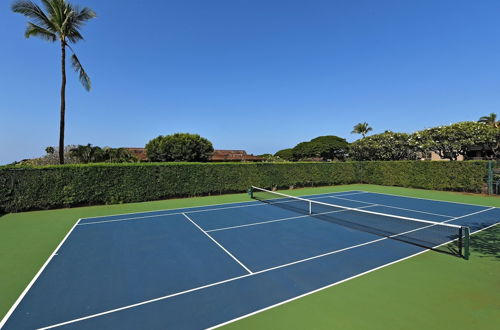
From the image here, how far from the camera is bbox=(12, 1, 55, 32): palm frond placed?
12641 millimetres

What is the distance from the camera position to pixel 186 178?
1597 cm

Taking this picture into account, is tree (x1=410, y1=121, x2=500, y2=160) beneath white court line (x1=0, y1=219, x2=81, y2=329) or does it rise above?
above

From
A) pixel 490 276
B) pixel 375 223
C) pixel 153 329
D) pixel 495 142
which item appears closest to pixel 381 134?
pixel 495 142

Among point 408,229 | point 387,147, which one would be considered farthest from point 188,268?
point 387,147

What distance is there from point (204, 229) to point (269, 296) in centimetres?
459

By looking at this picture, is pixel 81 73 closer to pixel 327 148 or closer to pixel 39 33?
pixel 39 33

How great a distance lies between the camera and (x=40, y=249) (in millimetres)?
6473

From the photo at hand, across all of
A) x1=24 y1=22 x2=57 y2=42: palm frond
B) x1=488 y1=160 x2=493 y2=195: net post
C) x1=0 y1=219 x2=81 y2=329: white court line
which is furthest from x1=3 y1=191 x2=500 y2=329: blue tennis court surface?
x1=24 y1=22 x2=57 y2=42: palm frond

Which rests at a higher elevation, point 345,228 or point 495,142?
point 495,142

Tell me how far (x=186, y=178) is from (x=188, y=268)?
1118 cm

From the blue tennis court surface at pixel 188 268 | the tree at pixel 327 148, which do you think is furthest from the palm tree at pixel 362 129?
the blue tennis court surface at pixel 188 268

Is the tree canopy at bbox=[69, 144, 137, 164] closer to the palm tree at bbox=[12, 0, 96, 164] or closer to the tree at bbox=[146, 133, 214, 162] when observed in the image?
the palm tree at bbox=[12, 0, 96, 164]

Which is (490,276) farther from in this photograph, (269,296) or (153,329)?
(153,329)

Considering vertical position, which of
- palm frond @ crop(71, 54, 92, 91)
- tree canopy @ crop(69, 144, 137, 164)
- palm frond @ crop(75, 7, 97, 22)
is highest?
palm frond @ crop(75, 7, 97, 22)
